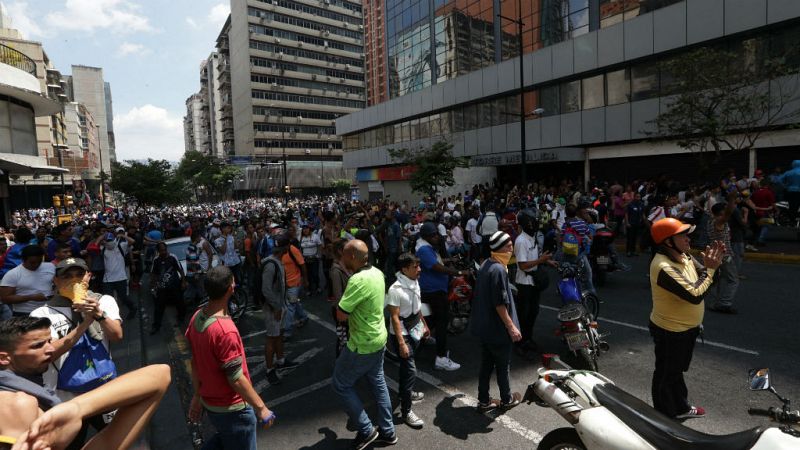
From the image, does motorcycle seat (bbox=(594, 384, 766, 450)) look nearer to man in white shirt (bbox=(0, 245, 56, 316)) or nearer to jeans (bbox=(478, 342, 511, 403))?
jeans (bbox=(478, 342, 511, 403))

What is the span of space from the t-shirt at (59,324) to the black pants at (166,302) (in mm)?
5345

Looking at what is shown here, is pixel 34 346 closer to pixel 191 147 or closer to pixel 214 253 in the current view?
pixel 214 253

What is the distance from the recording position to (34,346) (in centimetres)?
246

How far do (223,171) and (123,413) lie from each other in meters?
75.5

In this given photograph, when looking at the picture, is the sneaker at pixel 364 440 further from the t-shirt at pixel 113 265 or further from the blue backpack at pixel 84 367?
the t-shirt at pixel 113 265

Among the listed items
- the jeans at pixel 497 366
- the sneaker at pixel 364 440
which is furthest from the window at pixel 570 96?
the sneaker at pixel 364 440

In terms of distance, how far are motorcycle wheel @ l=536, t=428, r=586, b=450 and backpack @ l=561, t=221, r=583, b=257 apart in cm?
444

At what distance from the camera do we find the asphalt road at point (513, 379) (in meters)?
4.18

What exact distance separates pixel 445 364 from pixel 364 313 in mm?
2139

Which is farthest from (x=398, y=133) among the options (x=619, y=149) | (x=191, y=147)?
(x=191, y=147)

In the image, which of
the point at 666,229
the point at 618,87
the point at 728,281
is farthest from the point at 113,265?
the point at 618,87

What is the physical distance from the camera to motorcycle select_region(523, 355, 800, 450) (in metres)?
2.29

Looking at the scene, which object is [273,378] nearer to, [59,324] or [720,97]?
[59,324]

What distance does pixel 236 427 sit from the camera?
10.2 feet
